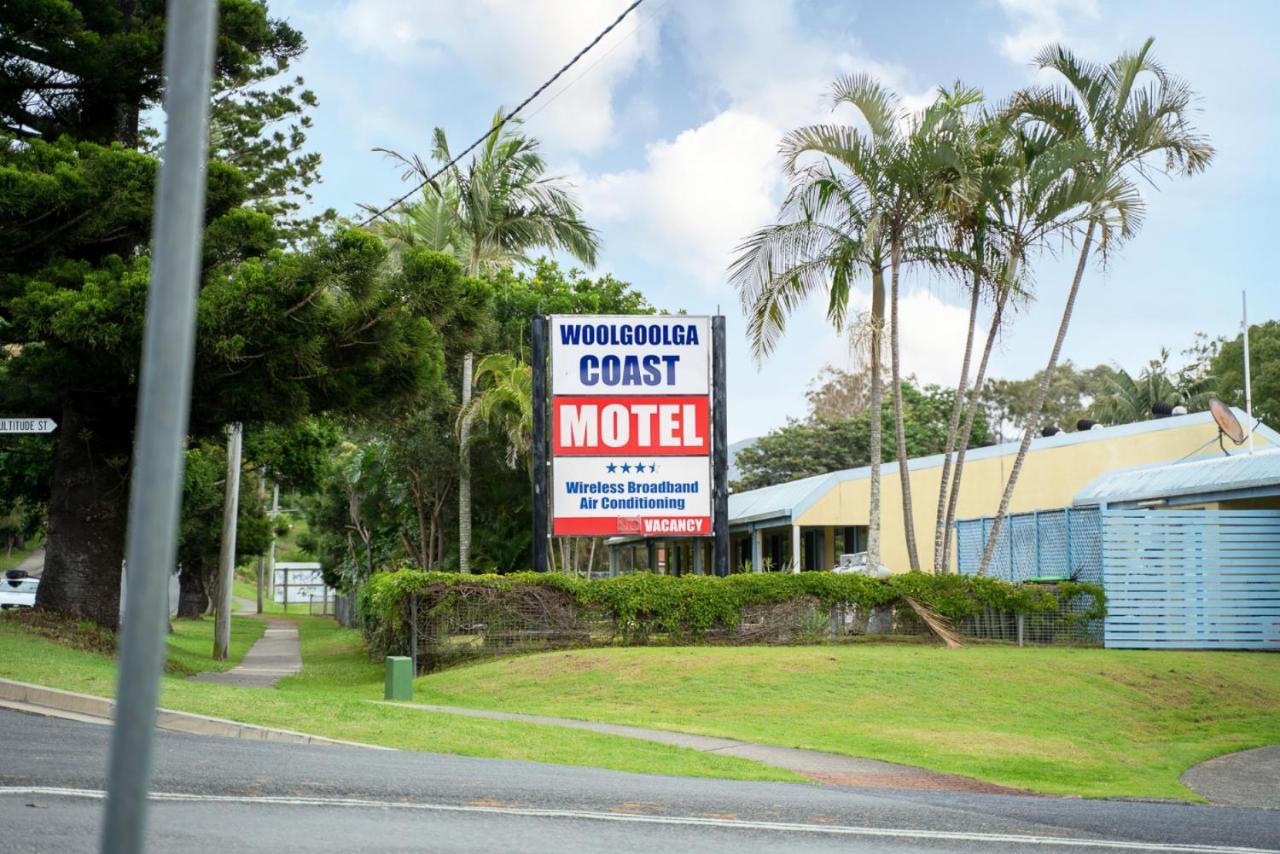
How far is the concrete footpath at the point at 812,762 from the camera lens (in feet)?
38.4

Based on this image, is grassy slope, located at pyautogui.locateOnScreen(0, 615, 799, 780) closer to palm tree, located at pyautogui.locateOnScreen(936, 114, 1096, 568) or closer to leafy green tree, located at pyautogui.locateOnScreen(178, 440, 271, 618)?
palm tree, located at pyautogui.locateOnScreen(936, 114, 1096, 568)

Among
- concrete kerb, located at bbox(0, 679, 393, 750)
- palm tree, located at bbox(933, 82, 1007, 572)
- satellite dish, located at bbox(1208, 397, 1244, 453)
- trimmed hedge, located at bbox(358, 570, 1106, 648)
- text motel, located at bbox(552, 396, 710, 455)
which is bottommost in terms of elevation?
concrete kerb, located at bbox(0, 679, 393, 750)

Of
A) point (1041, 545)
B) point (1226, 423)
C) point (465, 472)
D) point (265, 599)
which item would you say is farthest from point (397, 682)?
point (265, 599)

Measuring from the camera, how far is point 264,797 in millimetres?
Result: 8523

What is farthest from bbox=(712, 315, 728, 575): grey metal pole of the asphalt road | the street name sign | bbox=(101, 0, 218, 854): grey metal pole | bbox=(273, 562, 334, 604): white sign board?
bbox=(273, 562, 334, 604): white sign board

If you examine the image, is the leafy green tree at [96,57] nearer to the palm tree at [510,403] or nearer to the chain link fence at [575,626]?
the palm tree at [510,403]

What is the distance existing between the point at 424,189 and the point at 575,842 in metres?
25.8

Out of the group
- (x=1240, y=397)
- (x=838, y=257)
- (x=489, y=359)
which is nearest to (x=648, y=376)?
(x=838, y=257)

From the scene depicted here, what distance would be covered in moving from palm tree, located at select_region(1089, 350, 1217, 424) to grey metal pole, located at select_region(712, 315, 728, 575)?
47.0m

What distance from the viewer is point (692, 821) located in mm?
8469

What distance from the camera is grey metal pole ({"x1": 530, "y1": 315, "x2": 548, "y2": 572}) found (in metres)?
22.2

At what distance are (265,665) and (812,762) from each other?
60.5ft

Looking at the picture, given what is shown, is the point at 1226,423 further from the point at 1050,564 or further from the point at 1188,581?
the point at 1188,581

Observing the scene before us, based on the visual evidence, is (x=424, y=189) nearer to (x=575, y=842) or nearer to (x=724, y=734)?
(x=724, y=734)
